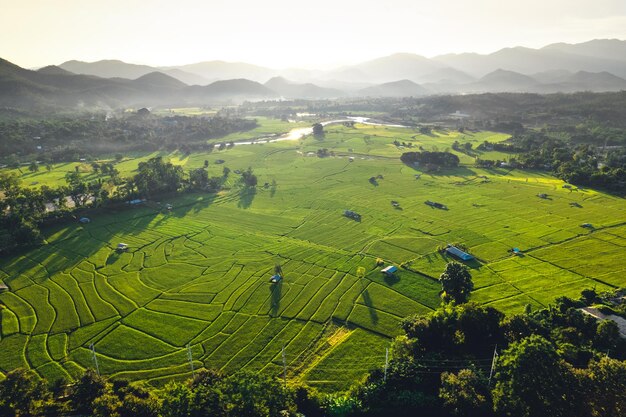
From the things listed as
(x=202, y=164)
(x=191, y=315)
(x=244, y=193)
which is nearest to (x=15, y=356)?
(x=191, y=315)

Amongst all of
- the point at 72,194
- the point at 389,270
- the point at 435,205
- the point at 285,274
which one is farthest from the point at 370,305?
the point at 72,194

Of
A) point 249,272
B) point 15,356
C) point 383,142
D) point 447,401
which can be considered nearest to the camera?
point 447,401

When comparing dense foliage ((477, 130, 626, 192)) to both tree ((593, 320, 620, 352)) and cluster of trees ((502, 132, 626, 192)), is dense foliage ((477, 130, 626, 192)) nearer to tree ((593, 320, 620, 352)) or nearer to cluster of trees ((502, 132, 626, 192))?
cluster of trees ((502, 132, 626, 192))

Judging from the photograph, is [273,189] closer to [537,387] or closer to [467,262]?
[467,262]

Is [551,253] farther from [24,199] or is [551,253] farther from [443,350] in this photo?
[24,199]

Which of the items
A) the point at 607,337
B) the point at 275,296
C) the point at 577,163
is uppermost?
the point at 607,337

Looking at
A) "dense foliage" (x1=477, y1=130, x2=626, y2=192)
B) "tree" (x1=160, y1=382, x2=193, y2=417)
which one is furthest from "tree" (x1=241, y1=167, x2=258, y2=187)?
"tree" (x1=160, y1=382, x2=193, y2=417)
